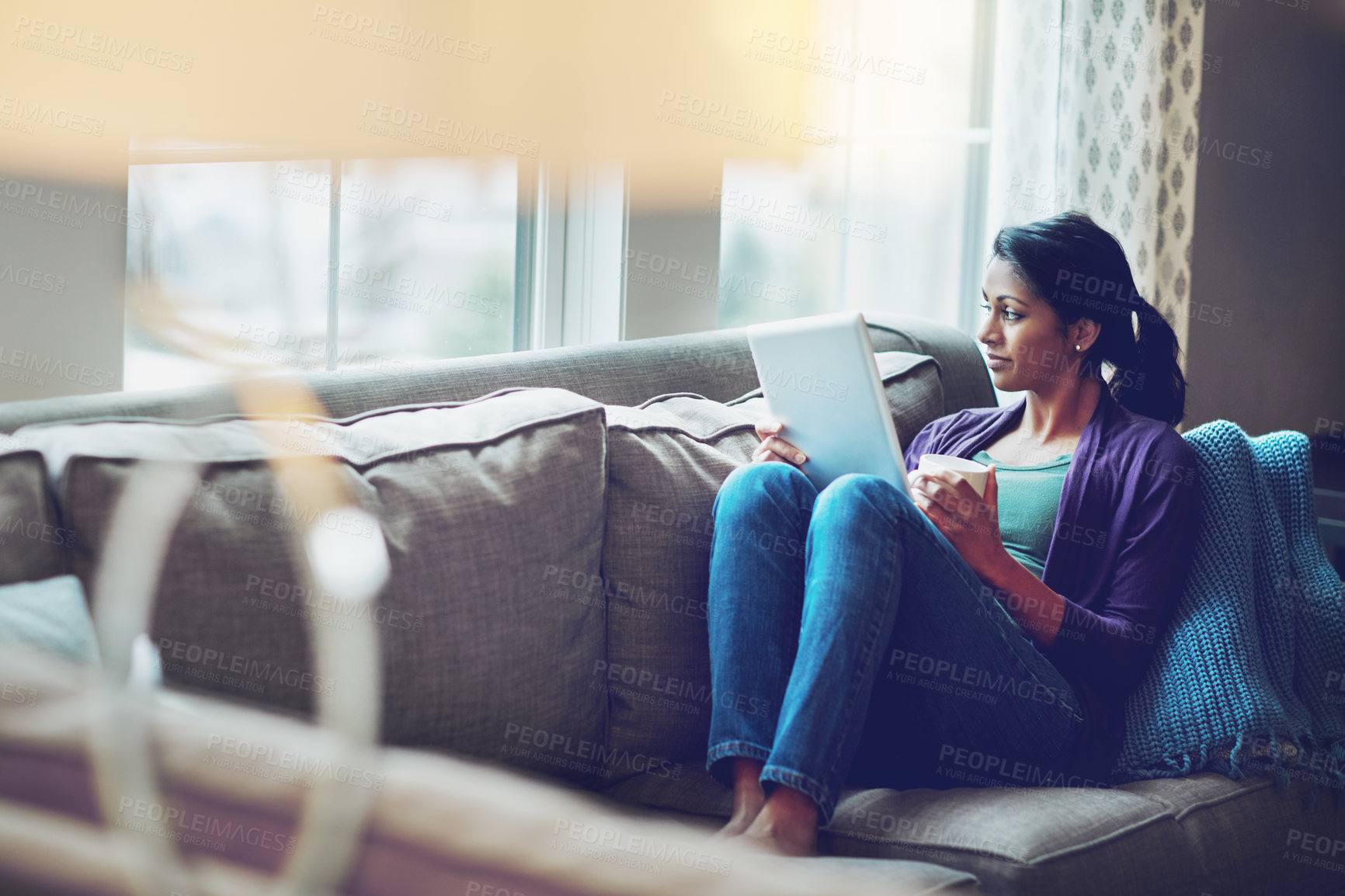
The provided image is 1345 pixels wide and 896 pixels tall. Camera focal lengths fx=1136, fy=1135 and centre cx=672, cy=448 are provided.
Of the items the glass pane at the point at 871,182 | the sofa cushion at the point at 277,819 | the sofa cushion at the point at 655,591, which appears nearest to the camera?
the sofa cushion at the point at 277,819

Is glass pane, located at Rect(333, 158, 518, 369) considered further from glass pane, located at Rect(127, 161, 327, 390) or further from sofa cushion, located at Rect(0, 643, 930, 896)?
sofa cushion, located at Rect(0, 643, 930, 896)

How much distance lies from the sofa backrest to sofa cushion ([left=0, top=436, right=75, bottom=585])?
161 mm

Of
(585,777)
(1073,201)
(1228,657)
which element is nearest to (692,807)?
(585,777)

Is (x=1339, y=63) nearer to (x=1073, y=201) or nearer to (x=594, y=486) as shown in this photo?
(x=1073, y=201)

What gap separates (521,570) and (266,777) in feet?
3.51

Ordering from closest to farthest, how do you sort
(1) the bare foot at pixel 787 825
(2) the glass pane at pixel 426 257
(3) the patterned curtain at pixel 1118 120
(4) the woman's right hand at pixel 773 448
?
(1) the bare foot at pixel 787 825 → (4) the woman's right hand at pixel 773 448 → (2) the glass pane at pixel 426 257 → (3) the patterned curtain at pixel 1118 120

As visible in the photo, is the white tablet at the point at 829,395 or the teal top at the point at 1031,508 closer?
the white tablet at the point at 829,395

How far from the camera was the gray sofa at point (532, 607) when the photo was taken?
110 cm

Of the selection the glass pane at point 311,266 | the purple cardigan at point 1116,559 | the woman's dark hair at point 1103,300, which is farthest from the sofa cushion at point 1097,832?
the glass pane at point 311,266

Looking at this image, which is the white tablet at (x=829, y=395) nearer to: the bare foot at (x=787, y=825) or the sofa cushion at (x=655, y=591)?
the sofa cushion at (x=655, y=591)

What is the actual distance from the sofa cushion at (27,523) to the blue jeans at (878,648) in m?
0.71

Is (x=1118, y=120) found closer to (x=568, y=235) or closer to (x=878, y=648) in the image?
(x=568, y=235)

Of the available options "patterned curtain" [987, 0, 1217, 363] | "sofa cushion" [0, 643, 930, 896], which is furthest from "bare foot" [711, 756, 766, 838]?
"patterned curtain" [987, 0, 1217, 363]

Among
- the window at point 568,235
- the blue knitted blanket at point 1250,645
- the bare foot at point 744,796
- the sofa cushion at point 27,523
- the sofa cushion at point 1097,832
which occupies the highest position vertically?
the window at point 568,235
